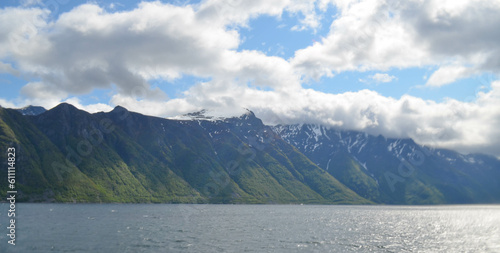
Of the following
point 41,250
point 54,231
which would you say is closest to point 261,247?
point 41,250

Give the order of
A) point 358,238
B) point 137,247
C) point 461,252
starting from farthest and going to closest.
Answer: point 358,238, point 461,252, point 137,247

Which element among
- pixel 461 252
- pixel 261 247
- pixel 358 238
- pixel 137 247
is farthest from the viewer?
pixel 358 238

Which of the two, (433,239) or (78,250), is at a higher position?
(78,250)

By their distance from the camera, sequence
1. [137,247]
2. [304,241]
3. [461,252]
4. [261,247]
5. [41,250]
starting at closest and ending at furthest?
[41,250] < [137,247] < [261,247] < [461,252] < [304,241]

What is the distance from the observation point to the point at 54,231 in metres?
124

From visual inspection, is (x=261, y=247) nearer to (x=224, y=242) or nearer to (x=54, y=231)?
(x=224, y=242)

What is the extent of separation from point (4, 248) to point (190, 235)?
5379 cm

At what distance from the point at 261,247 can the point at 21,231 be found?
3255 inches

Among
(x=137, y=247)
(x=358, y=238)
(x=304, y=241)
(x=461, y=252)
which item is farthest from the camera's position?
(x=358, y=238)

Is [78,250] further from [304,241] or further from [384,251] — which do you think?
[384,251]

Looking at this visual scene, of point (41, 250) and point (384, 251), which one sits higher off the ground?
point (41, 250)

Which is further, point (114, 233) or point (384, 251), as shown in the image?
point (114, 233)

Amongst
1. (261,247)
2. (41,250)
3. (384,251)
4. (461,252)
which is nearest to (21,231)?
(41,250)

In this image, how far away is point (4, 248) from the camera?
88.8 m
